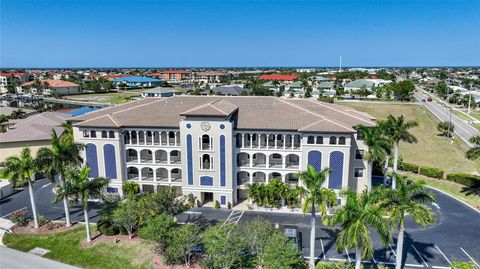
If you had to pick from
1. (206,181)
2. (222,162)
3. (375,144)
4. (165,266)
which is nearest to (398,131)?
(375,144)

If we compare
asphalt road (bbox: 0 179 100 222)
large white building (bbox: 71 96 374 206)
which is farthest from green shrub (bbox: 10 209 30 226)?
large white building (bbox: 71 96 374 206)

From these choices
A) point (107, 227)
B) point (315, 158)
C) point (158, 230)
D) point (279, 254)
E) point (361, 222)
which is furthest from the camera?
point (315, 158)

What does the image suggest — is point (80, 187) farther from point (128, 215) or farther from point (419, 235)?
point (419, 235)

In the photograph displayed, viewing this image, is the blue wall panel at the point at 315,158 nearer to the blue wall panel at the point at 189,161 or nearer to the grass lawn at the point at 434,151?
the blue wall panel at the point at 189,161

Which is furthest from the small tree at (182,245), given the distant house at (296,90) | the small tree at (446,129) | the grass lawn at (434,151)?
the distant house at (296,90)

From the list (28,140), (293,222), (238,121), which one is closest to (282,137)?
(238,121)

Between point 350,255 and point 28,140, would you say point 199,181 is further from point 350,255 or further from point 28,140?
point 28,140
